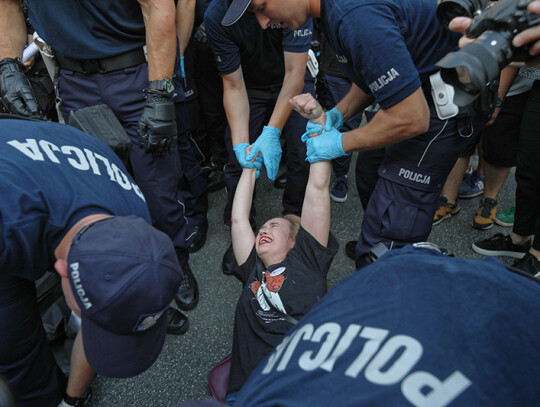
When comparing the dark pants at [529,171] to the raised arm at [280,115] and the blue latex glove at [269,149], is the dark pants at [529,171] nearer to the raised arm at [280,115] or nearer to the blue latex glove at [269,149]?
the raised arm at [280,115]

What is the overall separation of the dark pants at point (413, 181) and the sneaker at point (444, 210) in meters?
1.06

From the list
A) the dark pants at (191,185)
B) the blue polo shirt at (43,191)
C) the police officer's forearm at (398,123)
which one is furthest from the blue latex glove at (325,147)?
the dark pants at (191,185)

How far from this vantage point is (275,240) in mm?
1748

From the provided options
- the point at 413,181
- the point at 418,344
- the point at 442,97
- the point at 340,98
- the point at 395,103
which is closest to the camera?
the point at 418,344

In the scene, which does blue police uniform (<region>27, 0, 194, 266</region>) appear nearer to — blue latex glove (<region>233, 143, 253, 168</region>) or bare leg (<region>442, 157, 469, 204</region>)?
blue latex glove (<region>233, 143, 253, 168</region>)

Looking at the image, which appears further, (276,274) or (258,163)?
(258,163)

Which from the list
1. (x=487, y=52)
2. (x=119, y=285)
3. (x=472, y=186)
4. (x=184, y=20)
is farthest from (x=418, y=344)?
(x=472, y=186)

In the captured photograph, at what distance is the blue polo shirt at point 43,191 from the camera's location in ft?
3.49

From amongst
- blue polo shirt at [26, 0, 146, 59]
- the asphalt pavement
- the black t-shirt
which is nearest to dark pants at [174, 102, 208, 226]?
the asphalt pavement

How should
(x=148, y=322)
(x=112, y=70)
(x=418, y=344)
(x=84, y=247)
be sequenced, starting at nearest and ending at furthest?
(x=418, y=344), (x=84, y=247), (x=148, y=322), (x=112, y=70)

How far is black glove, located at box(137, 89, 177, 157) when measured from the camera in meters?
1.84

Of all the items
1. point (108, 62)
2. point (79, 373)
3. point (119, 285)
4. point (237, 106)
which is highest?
point (108, 62)

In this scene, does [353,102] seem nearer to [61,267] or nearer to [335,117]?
[335,117]

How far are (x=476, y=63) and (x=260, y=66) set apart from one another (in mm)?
1469
